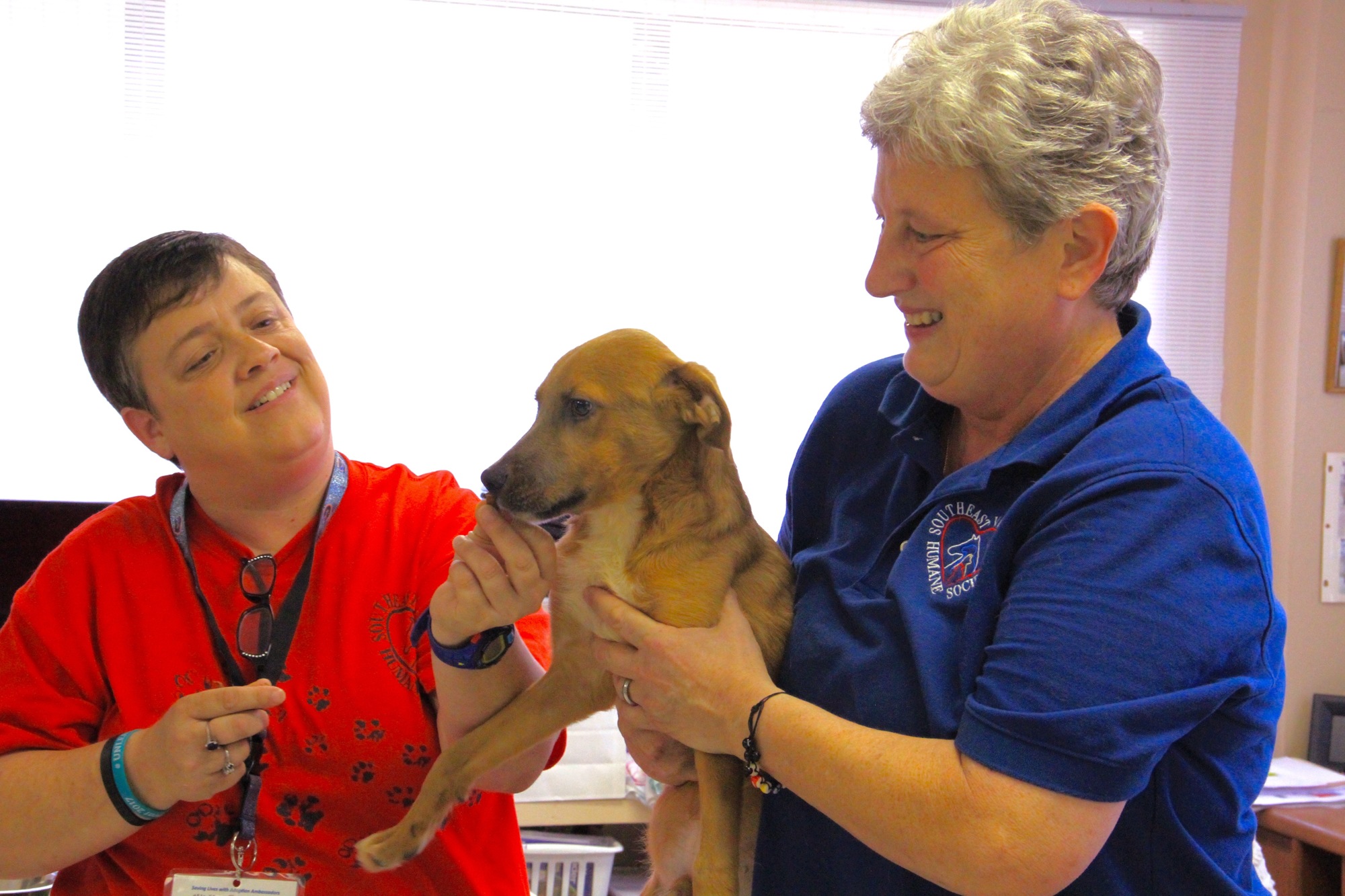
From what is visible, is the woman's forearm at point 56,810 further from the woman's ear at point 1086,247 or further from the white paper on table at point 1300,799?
the white paper on table at point 1300,799

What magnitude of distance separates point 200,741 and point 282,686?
0.66 ft

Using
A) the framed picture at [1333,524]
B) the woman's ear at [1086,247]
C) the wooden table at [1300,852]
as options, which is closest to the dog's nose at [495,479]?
the woman's ear at [1086,247]

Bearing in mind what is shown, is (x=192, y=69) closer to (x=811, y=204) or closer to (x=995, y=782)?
(x=811, y=204)

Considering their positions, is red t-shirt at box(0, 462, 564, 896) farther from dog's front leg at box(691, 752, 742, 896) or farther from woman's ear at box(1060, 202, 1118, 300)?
woman's ear at box(1060, 202, 1118, 300)

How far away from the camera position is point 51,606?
5.20 feet

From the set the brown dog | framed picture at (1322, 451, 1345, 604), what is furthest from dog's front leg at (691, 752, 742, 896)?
framed picture at (1322, 451, 1345, 604)

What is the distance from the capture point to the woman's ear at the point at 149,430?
5.47 feet

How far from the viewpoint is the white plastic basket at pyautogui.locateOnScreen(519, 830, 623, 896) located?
123 inches

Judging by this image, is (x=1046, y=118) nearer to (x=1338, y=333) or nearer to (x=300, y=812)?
(x=300, y=812)

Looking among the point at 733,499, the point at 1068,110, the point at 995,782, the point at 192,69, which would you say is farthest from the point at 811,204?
the point at 995,782

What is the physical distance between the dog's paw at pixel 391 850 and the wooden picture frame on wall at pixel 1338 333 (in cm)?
377

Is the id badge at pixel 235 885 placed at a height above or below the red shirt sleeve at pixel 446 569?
below

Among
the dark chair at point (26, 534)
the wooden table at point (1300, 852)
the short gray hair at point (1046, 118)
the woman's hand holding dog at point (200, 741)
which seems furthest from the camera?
the wooden table at point (1300, 852)

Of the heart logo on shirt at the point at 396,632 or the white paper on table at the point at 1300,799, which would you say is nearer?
the heart logo on shirt at the point at 396,632
